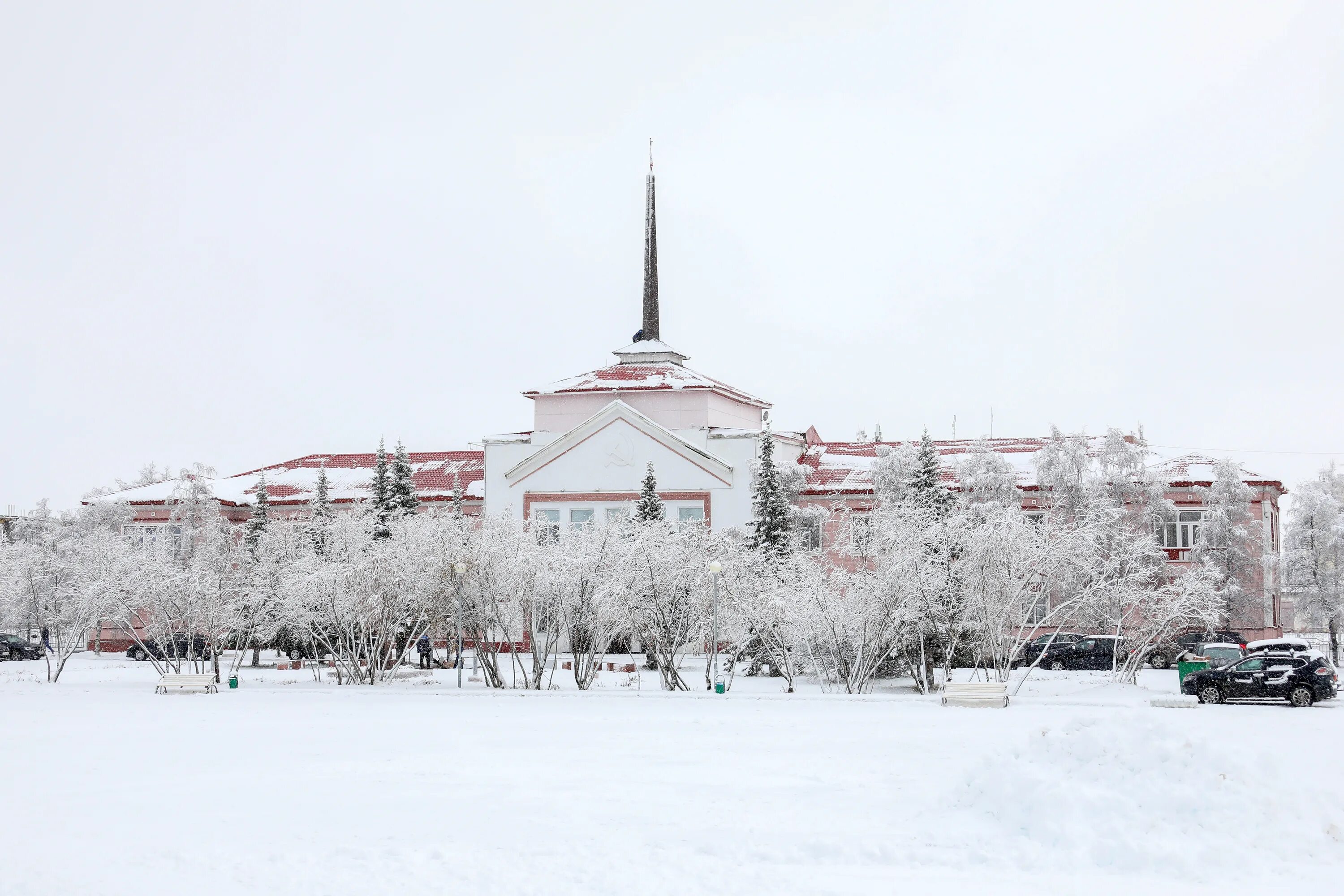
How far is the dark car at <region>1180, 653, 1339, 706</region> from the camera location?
88.5 ft

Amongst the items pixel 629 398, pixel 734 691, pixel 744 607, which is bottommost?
pixel 734 691

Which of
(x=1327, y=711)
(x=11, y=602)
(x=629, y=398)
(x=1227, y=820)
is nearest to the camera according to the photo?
(x=1227, y=820)

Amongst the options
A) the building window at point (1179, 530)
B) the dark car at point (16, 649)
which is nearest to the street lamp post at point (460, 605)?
the dark car at point (16, 649)

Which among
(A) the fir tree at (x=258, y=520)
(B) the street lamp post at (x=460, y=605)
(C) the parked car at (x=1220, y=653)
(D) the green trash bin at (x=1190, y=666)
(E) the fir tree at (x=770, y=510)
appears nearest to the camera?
(D) the green trash bin at (x=1190, y=666)

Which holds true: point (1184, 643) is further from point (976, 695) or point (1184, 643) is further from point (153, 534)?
point (153, 534)

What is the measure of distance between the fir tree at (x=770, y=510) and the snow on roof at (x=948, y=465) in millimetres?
7811

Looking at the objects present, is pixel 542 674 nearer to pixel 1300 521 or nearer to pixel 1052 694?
pixel 1052 694

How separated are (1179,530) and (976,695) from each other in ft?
80.0

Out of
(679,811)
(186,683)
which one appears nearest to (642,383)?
(186,683)

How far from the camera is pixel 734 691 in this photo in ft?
103

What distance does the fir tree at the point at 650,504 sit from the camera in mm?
45938

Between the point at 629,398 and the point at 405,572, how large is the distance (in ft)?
77.3

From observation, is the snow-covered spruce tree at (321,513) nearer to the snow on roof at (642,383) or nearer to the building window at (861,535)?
the snow on roof at (642,383)

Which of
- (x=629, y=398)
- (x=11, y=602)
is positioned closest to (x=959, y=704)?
(x=629, y=398)
